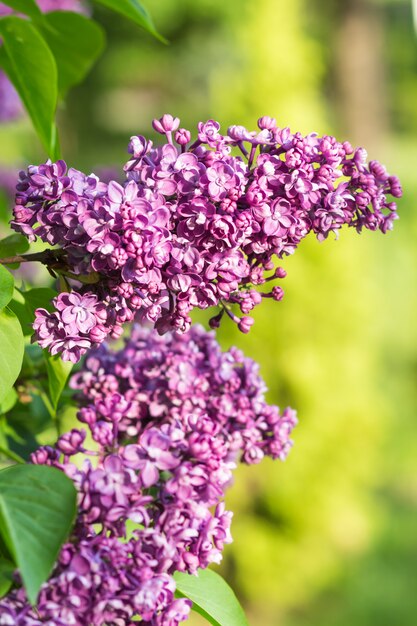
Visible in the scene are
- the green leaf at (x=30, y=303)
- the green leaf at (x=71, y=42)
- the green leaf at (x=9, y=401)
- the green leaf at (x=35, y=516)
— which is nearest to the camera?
the green leaf at (x=35, y=516)

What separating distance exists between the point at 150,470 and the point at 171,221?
0.19 metres

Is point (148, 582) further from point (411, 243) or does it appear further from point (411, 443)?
point (411, 243)

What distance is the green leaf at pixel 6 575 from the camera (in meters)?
0.69

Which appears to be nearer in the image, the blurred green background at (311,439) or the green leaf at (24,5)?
the green leaf at (24,5)

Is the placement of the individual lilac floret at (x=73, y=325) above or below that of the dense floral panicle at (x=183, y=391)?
below

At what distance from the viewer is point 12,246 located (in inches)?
35.0

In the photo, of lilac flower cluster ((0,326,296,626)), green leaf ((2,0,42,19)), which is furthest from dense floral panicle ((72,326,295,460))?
green leaf ((2,0,42,19))

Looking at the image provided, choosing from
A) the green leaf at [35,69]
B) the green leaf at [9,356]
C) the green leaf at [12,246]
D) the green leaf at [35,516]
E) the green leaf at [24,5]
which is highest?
the green leaf at [24,5]

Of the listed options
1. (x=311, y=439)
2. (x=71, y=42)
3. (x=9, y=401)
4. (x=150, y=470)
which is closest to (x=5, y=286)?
(x=150, y=470)

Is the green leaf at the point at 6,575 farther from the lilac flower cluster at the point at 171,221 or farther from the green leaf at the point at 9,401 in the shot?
the green leaf at the point at 9,401

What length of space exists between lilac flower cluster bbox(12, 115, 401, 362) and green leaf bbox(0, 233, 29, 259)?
0.12 meters

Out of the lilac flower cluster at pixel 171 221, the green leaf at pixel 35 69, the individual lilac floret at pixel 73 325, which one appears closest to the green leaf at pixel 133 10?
the green leaf at pixel 35 69

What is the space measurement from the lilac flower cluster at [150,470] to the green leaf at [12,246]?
0.14 meters

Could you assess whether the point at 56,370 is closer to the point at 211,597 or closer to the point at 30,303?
the point at 30,303
